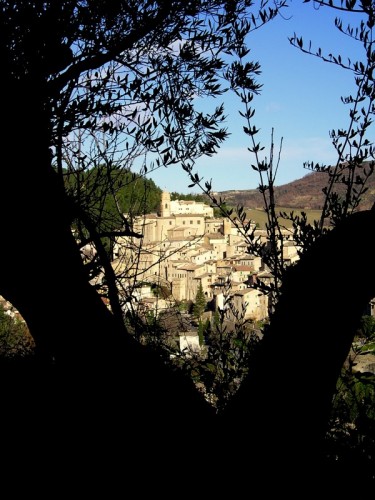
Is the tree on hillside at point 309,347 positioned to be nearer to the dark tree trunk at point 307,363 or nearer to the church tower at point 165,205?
the dark tree trunk at point 307,363

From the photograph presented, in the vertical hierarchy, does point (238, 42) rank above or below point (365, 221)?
above

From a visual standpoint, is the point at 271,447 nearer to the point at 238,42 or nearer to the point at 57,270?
the point at 57,270

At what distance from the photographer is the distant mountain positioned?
2.60 metres

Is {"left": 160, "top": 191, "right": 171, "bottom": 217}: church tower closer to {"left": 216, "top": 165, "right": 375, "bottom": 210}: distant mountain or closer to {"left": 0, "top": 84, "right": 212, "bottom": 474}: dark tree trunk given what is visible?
{"left": 216, "top": 165, "right": 375, "bottom": 210}: distant mountain

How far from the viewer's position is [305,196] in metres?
3.38

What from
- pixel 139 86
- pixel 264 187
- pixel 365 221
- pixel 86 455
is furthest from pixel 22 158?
pixel 139 86

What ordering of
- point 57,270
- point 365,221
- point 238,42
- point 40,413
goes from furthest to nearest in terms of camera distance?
point 238,42 < point 40,413 < point 57,270 < point 365,221

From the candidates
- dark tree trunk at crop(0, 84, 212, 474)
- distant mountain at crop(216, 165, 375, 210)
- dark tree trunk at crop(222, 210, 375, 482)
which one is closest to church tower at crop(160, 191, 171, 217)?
distant mountain at crop(216, 165, 375, 210)

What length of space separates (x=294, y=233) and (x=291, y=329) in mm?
1213

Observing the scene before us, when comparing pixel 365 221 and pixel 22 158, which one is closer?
pixel 365 221

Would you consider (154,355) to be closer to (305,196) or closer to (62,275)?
(62,275)

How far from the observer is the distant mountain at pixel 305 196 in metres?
2.60

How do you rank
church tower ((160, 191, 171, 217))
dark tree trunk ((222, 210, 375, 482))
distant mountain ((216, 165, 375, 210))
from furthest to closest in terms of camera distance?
1. church tower ((160, 191, 171, 217))
2. distant mountain ((216, 165, 375, 210))
3. dark tree trunk ((222, 210, 375, 482))

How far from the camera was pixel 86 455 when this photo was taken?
1.32 m
